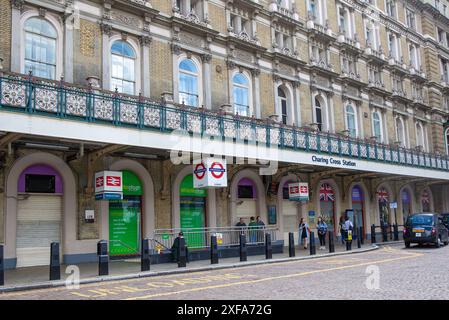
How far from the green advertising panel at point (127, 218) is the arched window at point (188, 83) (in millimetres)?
4598

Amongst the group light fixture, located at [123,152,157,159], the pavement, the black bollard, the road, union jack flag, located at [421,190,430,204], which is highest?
light fixture, located at [123,152,157,159]

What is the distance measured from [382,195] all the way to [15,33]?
26011 mm

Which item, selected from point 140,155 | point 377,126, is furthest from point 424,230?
point 140,155

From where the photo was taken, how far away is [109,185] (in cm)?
1755

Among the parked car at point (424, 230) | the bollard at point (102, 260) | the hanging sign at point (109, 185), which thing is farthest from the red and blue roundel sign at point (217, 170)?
the parked car at point (424, 230)

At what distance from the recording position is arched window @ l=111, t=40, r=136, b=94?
20.0 meters

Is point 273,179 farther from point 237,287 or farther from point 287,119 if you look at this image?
point 237,287

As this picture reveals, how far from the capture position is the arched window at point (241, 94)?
24.8m

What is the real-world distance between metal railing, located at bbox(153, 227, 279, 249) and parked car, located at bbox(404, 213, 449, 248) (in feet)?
23.7

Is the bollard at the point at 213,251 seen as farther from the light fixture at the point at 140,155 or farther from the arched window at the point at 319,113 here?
the arched window at the point at 319,113

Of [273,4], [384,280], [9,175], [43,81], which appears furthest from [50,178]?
[273,4]

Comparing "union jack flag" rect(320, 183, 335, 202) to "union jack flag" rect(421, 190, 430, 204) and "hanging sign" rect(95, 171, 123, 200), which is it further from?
"hanging sign" rect(95, 171, 123, 200)

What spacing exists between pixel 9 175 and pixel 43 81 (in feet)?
10.7

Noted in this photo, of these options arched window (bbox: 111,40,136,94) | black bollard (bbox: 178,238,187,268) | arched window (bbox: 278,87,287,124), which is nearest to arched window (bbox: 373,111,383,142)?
arched window (bbox: 278,87,287,124)
